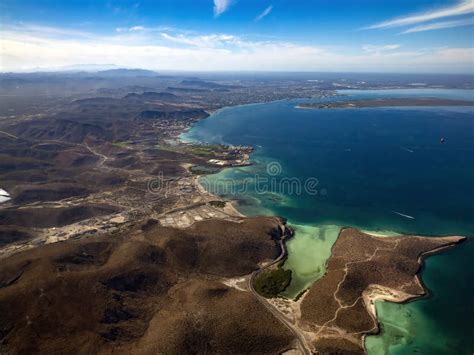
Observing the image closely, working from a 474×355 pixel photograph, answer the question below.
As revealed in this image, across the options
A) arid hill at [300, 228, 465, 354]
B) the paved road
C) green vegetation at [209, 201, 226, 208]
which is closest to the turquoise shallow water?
arid hill at [300, 228, 465, 354]

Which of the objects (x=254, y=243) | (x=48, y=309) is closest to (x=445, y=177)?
(x=254, y=243)

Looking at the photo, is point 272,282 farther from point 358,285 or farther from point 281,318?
point 358,285

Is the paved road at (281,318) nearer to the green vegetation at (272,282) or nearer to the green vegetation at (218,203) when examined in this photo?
the green vegetation at (272,282)

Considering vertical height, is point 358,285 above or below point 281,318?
above

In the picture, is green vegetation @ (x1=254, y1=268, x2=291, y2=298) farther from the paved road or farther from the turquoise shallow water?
the turquoise shallow water

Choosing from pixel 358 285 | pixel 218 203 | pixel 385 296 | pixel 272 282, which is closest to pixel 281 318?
pixel 272 282

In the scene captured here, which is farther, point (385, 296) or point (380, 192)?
point (380, 192)
